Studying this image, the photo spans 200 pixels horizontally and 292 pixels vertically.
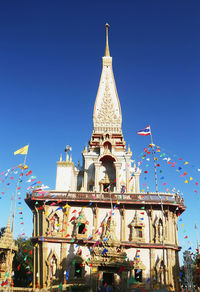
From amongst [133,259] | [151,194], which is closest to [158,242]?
[133,259]

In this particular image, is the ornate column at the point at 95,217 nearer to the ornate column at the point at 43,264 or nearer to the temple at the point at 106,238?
the temple at the point at 106,238

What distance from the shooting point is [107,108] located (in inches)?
1676

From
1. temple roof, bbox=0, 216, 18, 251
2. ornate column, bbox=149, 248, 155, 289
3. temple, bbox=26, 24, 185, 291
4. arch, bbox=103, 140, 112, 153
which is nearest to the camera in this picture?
temple roof, bbox=0, 216, 18, 251

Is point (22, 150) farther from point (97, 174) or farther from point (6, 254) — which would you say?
point (97, 174)

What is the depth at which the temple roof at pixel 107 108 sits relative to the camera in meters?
40.8

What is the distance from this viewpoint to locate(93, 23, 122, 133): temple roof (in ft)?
134

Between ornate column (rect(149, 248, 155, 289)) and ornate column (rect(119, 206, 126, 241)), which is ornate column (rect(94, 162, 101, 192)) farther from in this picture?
ornate column (rect(149, 248, 155, 289))

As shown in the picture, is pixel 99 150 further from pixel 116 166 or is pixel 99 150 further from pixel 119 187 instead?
pixel 119 187

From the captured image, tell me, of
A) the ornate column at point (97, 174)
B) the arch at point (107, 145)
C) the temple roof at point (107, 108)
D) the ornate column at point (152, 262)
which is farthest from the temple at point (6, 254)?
the temple roof at point (107, 108)

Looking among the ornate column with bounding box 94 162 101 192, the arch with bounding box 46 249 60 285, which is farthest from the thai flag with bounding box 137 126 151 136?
the arch with bounding box 46 249 60 285

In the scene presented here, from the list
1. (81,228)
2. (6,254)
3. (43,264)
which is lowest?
(43,264)

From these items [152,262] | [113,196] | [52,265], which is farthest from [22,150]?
[152,262]

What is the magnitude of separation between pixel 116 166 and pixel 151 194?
6733 millimetres

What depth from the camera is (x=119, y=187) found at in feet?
109
